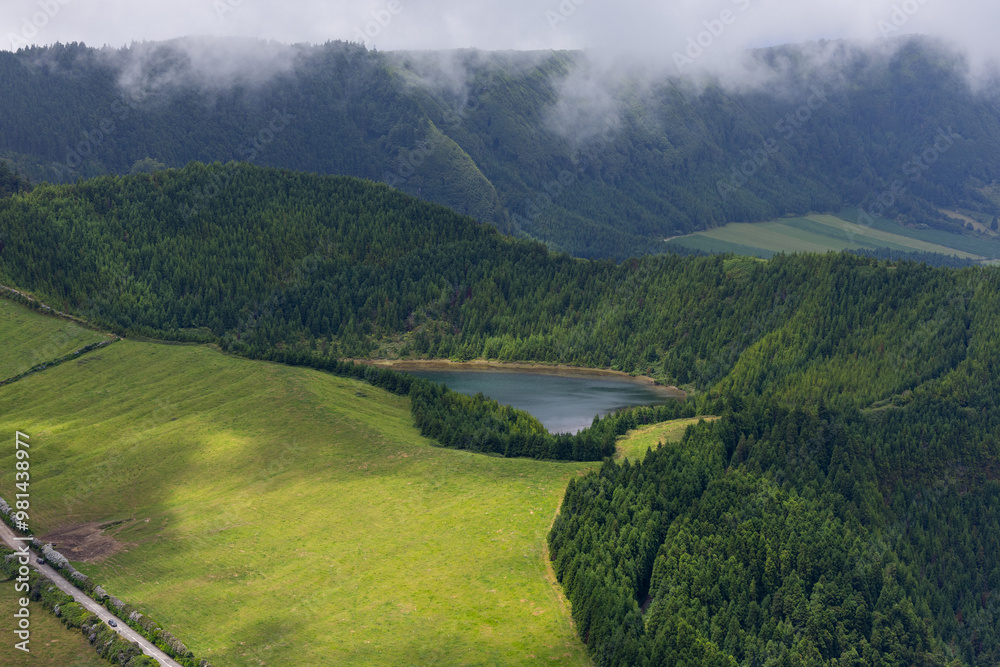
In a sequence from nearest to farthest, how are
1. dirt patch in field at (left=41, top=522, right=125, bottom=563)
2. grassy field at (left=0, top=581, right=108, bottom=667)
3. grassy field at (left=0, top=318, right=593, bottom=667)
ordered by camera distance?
grassy field at (left=0, top=581, right=108, bottom=667) → grassy field at (left=0, top=318, right=593, bottom=667) → dirt patch in field at (left=41, top=522, right=125, bottom=563)

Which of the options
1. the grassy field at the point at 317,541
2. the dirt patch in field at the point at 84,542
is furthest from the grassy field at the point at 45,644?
the dirt patch in field at the point at 84,542

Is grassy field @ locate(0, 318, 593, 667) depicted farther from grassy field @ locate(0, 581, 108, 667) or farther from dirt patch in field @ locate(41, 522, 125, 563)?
A: grassy field @ locate(0, 581, 108, 667)

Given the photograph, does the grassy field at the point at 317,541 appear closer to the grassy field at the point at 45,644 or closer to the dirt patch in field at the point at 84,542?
the dirt patch in field at the point at 84,542

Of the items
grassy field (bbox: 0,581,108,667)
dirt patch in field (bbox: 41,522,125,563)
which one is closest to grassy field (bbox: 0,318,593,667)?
dirt patch in field (bbox: 41,522,125,563)

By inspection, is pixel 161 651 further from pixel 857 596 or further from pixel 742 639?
pixel 857 596

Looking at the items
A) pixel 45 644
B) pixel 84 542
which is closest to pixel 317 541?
pixel 84 542

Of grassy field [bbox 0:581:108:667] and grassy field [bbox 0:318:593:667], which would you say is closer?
grassy field [bbox 0:581:108:667]
